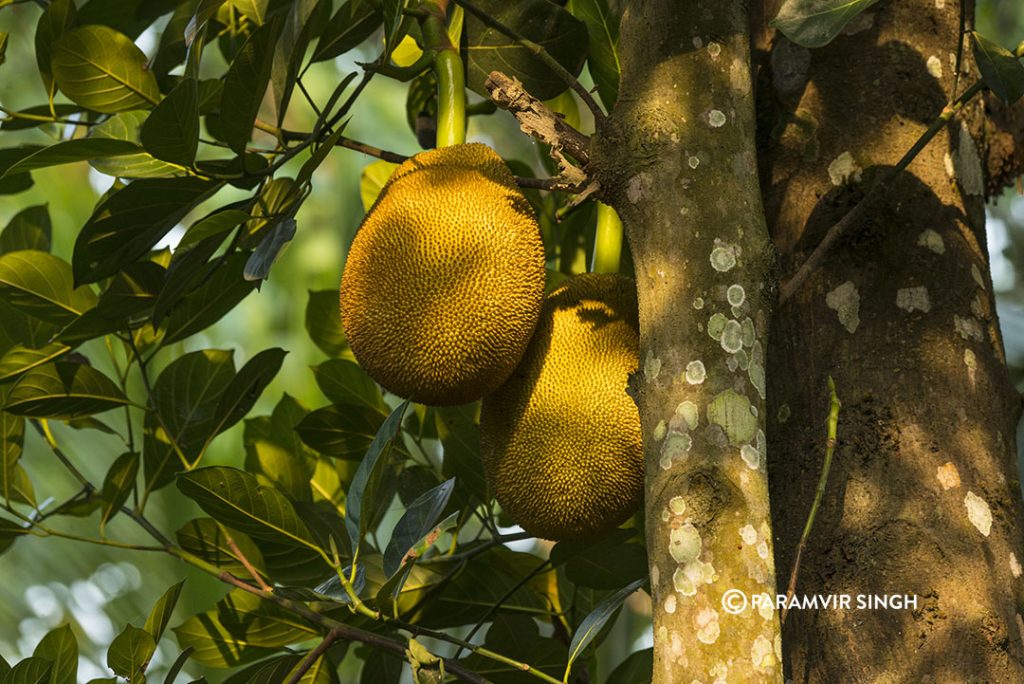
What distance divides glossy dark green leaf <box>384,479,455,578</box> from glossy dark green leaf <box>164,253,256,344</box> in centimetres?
36

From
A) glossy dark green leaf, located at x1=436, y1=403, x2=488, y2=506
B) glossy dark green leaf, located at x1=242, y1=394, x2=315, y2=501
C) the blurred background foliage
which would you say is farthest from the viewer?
the blurred background foliage

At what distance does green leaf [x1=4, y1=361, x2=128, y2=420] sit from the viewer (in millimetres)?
1103

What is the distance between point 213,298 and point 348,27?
32 centimetres

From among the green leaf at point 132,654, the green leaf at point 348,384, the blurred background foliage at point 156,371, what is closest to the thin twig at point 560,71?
the green leaf at point 348,384

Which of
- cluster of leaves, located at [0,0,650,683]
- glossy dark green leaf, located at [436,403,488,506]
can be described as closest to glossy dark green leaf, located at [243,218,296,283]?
cluster of leaves, located at [0,0,650,683]

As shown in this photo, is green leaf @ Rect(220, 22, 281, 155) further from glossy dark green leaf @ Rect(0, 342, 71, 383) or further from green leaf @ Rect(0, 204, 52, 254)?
green leaf @ Rect(0, 204, 52, 254)

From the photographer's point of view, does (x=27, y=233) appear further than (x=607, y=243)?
Yes

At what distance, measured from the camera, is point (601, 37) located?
114cm

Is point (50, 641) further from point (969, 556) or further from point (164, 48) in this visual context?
point (969, 556)

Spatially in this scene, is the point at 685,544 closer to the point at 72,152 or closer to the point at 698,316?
the point at 698,316

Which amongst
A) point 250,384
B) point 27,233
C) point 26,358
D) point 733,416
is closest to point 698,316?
point 733,416

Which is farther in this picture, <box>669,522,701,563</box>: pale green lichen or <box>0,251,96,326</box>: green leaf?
<box>0,251,96,326</box>: green leaf

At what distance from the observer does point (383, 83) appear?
15.5ft

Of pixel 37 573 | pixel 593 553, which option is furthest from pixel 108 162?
pixel 37 573
